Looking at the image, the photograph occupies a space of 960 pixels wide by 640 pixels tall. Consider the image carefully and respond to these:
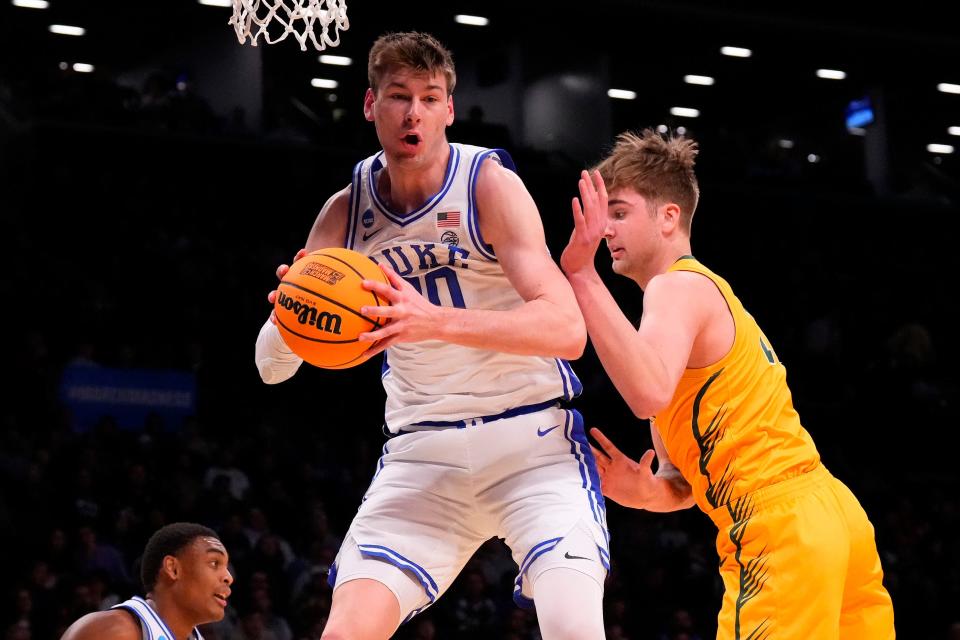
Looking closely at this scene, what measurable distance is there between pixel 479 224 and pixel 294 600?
19.3 feet

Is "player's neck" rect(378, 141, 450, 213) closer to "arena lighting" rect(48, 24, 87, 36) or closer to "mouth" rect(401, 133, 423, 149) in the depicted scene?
"mouth" rect(401, 133, 423, 149)

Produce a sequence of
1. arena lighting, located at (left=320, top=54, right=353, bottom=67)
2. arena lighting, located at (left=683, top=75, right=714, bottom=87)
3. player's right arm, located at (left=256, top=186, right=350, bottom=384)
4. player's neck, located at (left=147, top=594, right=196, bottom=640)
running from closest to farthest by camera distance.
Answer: player's right arm, located at (left=256, top=186, right=350, bottom=384)
player's neck, located at (left=147, top=594, right=196, bottom=640)
arena lighting, located at (left=320, top=54, right=353, bottom=67)
arena lighting, located at (left=683, top=75, right=714, bottom=87)

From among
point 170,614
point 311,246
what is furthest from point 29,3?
point 311,246

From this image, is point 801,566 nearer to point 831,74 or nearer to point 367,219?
point 367,219

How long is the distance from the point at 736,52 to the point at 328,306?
18019 millimetres

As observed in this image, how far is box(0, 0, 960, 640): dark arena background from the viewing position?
9633 millimetres

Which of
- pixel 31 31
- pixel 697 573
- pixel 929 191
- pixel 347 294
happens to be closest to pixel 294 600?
pixel 697 573

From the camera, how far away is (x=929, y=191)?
2038cm

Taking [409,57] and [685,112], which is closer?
[409,57]

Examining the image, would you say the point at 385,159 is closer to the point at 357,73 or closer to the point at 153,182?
the point at 153,182

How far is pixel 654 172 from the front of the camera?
4.02 m

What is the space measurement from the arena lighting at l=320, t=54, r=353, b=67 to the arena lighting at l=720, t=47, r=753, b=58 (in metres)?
6.40

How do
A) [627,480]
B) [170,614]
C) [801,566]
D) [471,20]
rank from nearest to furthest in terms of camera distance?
[801,566] < [627,480] < [170,614] < [471,20]

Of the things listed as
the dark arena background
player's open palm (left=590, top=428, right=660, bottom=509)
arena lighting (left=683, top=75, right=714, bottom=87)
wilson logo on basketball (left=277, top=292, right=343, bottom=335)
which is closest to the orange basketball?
wilson logo on basketball (left=277, top=292, right=343, bottom=335)
